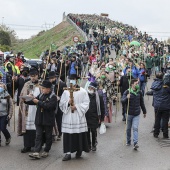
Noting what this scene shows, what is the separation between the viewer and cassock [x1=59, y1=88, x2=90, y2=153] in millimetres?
8641

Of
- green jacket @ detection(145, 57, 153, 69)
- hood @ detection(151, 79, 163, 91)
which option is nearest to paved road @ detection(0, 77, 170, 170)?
hood @ detection(151, 79, 163, 91)

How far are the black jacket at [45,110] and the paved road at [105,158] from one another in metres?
0.83

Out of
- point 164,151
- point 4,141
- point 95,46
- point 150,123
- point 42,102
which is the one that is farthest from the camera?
point 95,46

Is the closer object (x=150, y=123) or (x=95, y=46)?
(x=150, y=123)

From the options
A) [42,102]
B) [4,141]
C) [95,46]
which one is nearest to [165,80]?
[42,102]

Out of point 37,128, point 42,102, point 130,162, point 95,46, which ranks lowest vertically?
point 130,162

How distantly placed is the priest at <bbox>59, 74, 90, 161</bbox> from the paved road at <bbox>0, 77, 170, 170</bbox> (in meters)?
0.33

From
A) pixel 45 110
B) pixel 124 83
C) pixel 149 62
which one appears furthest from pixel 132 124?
pixel 149 62

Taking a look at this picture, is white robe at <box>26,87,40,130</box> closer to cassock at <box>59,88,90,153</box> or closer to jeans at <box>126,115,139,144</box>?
cassock at <box>59,88,90,153</box>

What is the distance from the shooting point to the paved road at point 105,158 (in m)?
8.38

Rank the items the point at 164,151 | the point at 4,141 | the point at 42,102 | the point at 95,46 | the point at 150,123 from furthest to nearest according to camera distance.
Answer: the point at 95,46 → the point at 150,123 → the point at 4,141 → the point at 164,151 → the point at 42,102

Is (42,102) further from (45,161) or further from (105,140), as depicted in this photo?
(105,140)

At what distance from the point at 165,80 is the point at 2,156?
4.66m

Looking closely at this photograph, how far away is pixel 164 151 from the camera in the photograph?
31.6 ft
